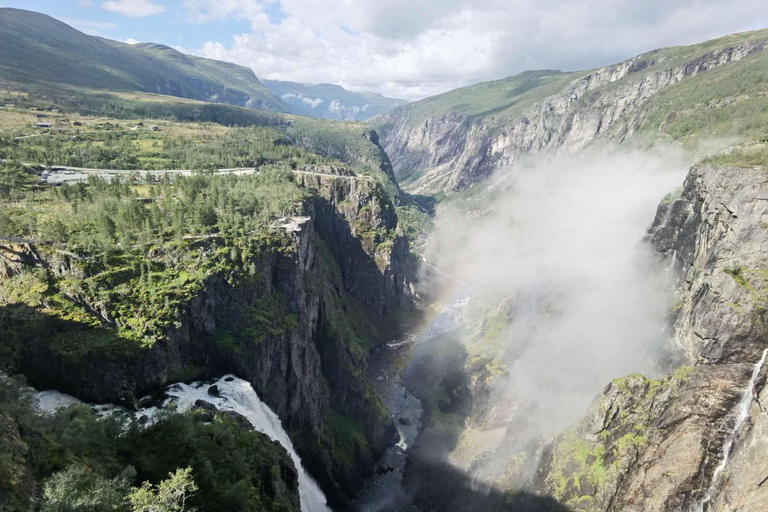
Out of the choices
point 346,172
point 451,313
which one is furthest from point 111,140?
point 451,313

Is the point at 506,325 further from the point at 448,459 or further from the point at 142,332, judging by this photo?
the point at 142,332

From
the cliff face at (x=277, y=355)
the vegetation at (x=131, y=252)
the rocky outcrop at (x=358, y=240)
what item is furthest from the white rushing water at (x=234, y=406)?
the rocky outcrop at (x=358, y=240)

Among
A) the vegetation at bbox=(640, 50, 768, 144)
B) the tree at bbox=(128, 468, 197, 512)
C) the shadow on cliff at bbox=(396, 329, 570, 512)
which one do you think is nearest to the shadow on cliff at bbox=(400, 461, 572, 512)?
the shadow on cliff at bbox=(396, 329, 570, 512)

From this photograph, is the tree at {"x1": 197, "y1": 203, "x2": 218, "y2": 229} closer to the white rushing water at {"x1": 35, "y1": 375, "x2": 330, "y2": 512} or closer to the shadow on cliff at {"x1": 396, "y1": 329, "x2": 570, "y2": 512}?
the white rushing water at {"x1": 35, "y1": 375, "x2": 330, "y2": 512}

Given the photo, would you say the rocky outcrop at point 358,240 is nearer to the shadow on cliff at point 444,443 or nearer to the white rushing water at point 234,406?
the shadow on cliff at point 444,443

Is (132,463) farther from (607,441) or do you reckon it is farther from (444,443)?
(444,443)

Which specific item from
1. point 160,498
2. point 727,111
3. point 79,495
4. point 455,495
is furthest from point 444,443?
point 727,111
